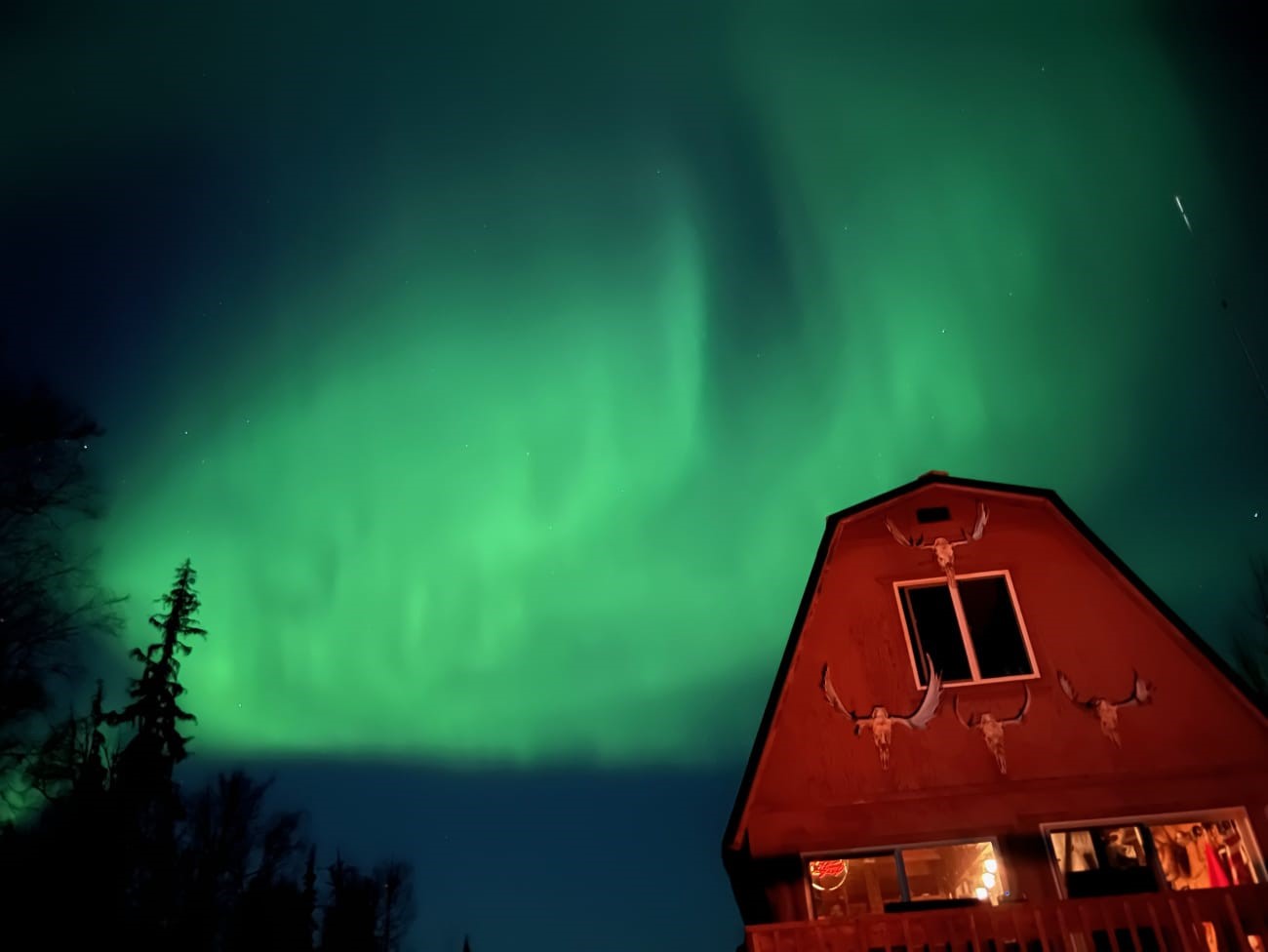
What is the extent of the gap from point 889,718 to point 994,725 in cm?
132

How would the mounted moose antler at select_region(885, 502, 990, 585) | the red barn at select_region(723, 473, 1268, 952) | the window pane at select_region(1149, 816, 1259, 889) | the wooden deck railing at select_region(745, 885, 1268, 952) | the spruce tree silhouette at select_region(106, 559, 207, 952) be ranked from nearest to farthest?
1. the wooden deck railing at select_region(745, 885, 1268, 952)
2. the window pane at select_region(1149, 816, 1259, 889)
3. the red barn at select_region(723, 473, 1268, 952)
4. the mounted moose antler at select_region(885, 502, 990, 585)
5. the spruce tree silhouette at select_region(106, 559, 207, 952)

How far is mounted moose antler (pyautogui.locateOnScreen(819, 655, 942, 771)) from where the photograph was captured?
10422 millimetres

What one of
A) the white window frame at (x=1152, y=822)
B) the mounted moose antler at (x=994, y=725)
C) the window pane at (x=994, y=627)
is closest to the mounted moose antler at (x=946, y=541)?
the window pane at (x=994, y=627)

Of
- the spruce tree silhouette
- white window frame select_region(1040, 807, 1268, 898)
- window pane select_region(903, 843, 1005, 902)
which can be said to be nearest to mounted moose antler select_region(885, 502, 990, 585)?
white window frame select_region(1040, 807, 1268, 898)

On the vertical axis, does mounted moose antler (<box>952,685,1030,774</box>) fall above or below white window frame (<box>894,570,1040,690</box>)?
below

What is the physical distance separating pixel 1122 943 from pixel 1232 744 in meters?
3.10

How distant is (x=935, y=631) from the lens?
11.2 m

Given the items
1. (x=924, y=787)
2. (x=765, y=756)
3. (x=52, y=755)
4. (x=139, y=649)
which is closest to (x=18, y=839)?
(x=52, y=755)

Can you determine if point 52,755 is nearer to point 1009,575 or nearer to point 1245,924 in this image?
point 1009,575

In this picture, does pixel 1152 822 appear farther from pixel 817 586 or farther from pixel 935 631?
pixel 817 586

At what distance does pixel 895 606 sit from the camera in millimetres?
11391

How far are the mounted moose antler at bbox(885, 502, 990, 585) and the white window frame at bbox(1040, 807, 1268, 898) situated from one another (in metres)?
3.36

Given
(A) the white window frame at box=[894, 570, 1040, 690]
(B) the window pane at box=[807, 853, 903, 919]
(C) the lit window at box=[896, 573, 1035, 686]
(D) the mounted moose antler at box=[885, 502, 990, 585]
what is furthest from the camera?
(D) the mounted moose antler at box=[885, 502, 990, 585]

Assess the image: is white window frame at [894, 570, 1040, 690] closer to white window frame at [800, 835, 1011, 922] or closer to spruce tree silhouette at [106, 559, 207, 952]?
white window frame at [800, 835, 1011, 922]
